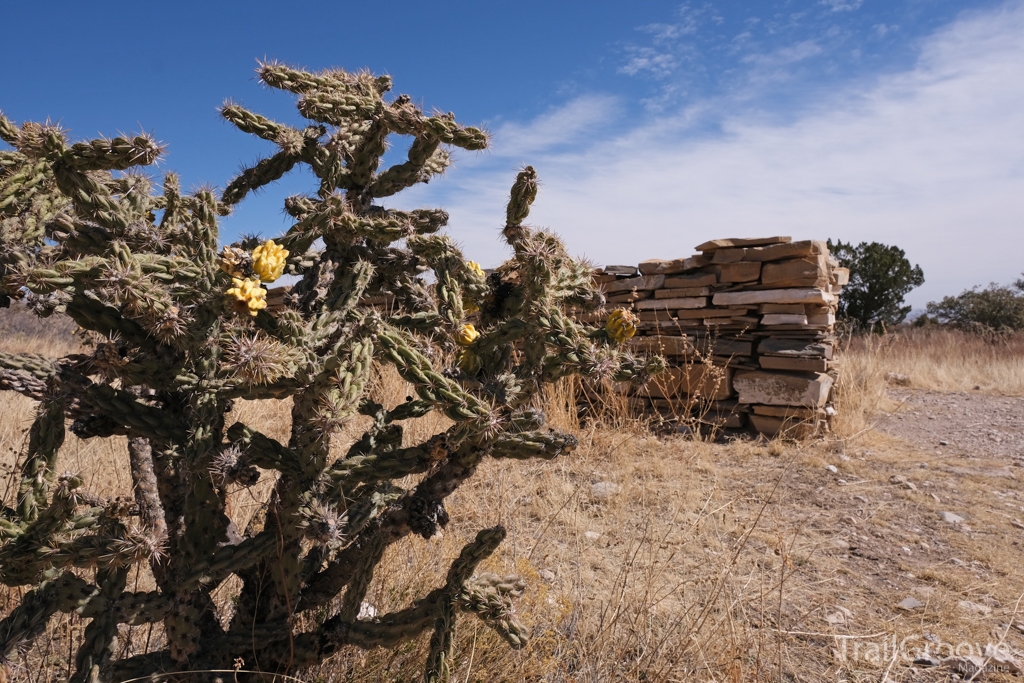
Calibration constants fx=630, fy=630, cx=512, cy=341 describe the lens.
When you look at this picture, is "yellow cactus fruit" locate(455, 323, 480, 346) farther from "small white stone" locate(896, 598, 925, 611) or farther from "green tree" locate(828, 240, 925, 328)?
"green tree" locate(828, 240, 925, 328)

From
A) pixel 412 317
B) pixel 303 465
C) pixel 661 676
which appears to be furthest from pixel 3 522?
pixel 661 676

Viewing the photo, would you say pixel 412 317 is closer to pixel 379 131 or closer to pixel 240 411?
pixel 379 131

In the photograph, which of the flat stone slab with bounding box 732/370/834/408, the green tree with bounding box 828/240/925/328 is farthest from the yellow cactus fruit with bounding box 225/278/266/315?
the green tree with bounding box 828/240/925/328

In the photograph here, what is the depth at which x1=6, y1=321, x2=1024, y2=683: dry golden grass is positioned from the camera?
2160mm

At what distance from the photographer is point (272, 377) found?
4.26 feet

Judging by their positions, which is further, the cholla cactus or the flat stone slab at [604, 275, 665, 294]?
the flat stone slab at [604, 275, 665, 294]

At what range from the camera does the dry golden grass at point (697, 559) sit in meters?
2.16

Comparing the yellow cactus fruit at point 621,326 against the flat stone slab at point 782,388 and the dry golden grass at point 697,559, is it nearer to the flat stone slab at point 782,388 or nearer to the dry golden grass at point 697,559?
the dry golden grass at point 697,559

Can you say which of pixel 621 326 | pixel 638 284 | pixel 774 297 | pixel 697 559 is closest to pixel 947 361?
pixel 774 297

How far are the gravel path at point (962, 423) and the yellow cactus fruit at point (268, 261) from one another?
19.0 feet

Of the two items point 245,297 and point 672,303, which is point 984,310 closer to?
point 672,303

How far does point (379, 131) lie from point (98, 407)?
1038 mm

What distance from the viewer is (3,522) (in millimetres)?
1532

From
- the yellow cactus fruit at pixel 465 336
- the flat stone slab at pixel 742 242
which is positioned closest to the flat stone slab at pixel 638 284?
the flat stone slab at pixel 742 242
